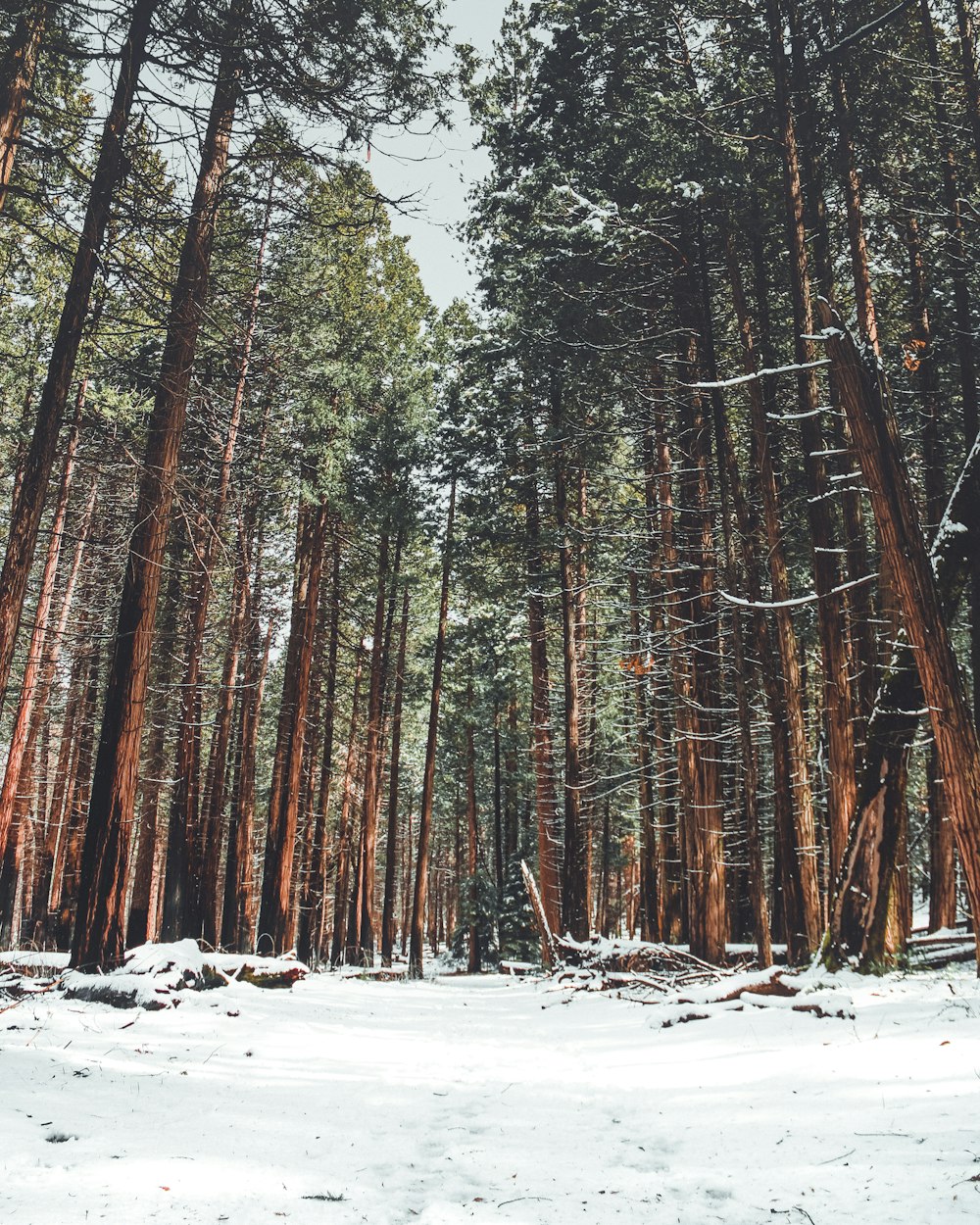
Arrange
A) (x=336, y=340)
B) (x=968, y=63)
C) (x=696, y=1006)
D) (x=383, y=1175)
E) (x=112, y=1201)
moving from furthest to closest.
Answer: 1. (x=336, y=340)
2. (x=968, y=63)
3. (x=696, y=1006)
4. (x=383, y=1175)
5. (x=112, y=1201)

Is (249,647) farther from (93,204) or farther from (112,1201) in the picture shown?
(112,1201)

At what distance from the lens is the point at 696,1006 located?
311 inches

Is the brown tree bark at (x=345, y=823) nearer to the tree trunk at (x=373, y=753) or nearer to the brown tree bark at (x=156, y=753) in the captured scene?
the tree trunk at (x=373, y=753)

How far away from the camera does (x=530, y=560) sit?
18172 millimetres

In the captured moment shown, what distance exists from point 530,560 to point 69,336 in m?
12.4

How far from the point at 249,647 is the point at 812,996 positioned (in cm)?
1606

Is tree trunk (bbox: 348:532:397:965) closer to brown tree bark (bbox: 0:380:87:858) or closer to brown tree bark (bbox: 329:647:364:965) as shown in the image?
brown tree bark (bbox: 329:647:364:965)

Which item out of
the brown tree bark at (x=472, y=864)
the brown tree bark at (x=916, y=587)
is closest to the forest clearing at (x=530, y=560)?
the brown tree bark at (x=916, y=587)

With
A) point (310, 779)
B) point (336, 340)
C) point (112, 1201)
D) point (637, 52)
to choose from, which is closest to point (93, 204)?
point (112, 1201)

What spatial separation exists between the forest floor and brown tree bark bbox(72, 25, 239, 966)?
916 millimetres

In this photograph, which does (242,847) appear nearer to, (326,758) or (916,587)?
(326,758)

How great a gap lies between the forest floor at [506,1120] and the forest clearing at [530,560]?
0.13ft

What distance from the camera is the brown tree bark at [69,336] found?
662 cm

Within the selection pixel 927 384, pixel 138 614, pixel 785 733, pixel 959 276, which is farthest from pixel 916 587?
pixel 927 384
